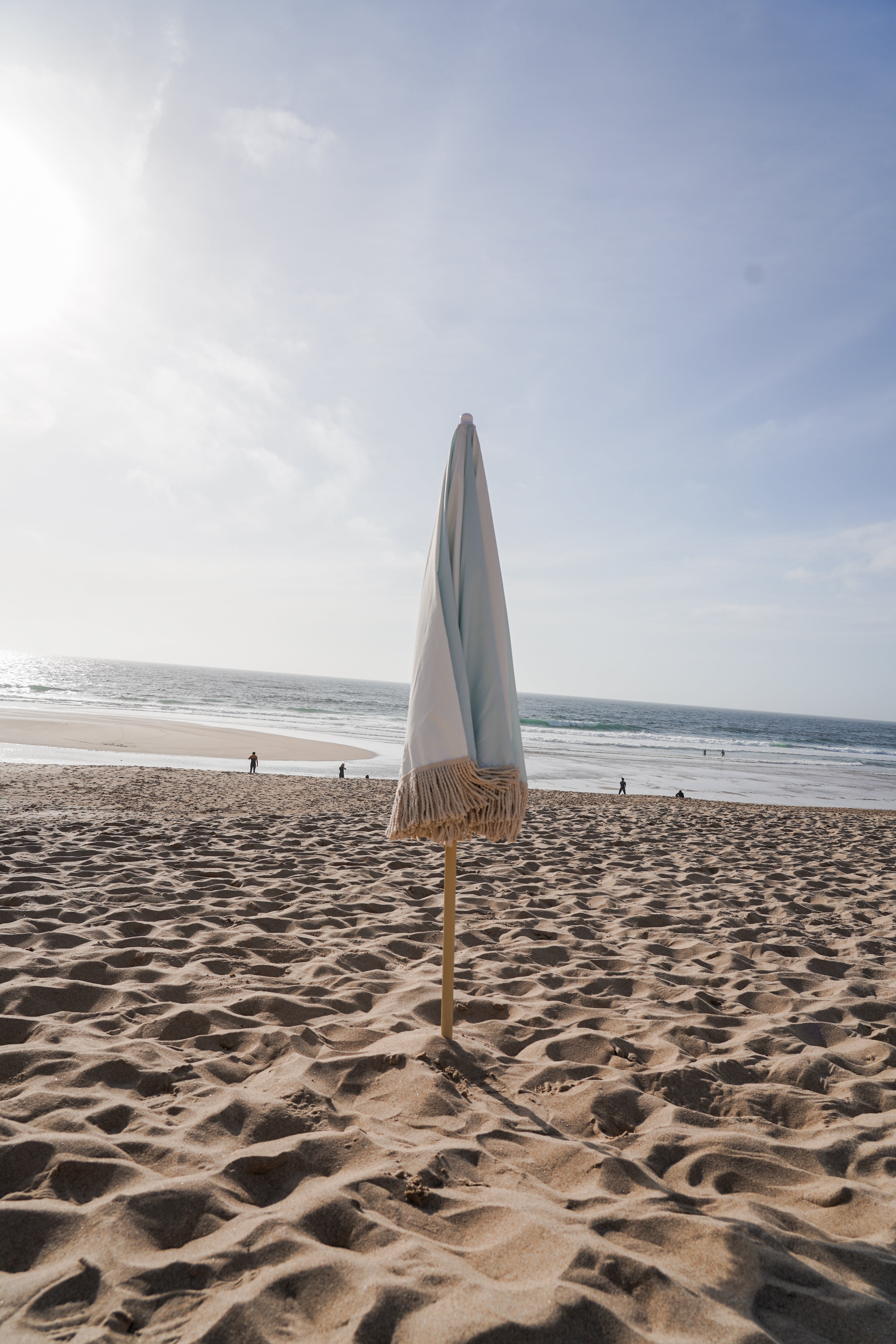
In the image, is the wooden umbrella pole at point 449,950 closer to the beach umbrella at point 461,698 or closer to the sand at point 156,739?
the beach umbrella at point 461,698

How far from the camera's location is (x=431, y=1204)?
200 cm

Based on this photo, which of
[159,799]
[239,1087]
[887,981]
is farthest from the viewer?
[159,799]

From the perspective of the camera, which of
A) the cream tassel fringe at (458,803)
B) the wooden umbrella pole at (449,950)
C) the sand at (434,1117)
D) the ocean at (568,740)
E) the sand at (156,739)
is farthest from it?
the sand at (156,739)

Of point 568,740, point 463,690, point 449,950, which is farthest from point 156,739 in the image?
point 463,690

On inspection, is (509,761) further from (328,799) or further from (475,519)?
(328,799)

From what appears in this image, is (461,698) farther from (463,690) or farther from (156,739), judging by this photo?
(156,739)

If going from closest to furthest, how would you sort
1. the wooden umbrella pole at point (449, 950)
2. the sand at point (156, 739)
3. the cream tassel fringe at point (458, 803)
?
the cream tassel fringe at point (458, 803)
the wooden umbrella pole at point (449, 950)
the sand at point (156, 739)

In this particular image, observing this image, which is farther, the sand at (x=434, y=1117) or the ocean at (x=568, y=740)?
the ocean at (x=568, y=740)

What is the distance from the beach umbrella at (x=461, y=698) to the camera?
102 inches

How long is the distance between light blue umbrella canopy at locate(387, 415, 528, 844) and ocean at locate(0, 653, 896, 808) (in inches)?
397

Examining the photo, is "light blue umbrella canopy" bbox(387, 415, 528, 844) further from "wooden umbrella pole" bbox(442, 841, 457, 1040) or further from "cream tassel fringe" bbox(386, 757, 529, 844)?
"wooden umbrella pole" bbox(442, 841, 457, 1040)

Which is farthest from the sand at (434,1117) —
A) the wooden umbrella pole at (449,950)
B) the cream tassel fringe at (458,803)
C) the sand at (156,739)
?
the sand at (156,739)

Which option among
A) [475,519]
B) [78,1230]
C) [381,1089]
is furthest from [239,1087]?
[475,519]

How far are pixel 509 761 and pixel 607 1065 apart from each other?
1.44m
